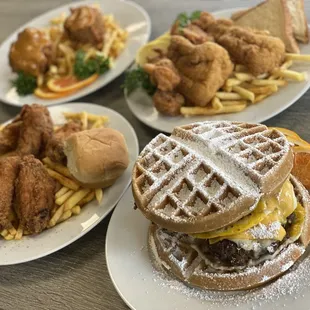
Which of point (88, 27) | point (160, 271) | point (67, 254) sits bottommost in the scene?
point (67, 254)

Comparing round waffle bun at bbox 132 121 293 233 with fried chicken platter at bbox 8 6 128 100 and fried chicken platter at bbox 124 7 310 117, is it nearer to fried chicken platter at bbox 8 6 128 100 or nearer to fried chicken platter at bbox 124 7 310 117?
fried chicken platter at bbox 124 7 310 117

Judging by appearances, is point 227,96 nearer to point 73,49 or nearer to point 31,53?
point 73,49

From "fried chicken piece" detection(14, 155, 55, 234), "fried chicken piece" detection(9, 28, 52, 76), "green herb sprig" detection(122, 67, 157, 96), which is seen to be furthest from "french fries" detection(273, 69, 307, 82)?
"fried chicken piece" detection(9, 28, 52, 76)

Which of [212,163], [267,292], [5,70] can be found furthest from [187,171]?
[5,70]

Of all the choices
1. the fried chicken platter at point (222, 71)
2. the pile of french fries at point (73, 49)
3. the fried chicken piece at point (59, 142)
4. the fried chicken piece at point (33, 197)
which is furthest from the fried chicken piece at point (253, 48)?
the fried chicken piece at point (33, 197)

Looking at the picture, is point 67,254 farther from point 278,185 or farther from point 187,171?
point 278,185

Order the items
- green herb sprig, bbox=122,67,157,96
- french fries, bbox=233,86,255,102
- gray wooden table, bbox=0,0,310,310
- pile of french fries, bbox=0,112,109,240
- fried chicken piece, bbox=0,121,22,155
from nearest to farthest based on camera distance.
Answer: gray wooden table, bbox=0,0,310,310
pile of french fries, bbox=0,112,109,240
french fries, bbox=233,86,255,102
fried chicken piece, bbox=0,121,22,155
green herb sprig, bbox=122,67,157,96

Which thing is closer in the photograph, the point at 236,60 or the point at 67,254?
the point at 67,254
